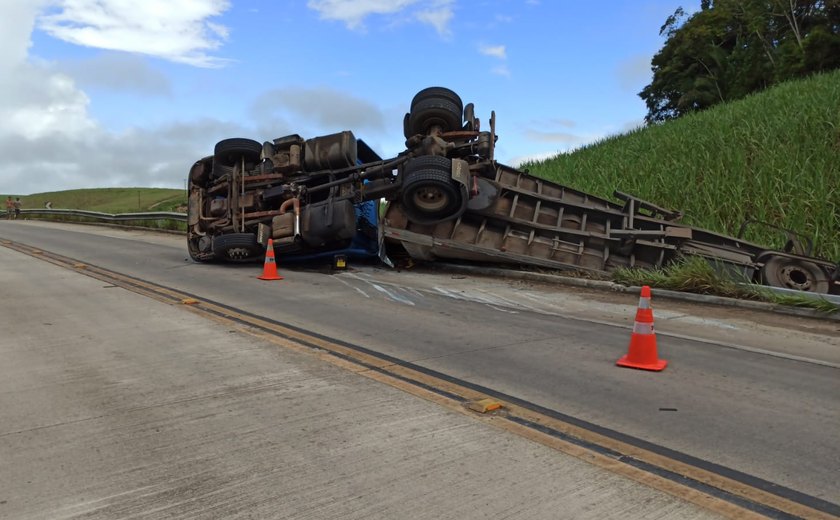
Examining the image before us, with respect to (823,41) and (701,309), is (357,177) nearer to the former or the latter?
(701,309)

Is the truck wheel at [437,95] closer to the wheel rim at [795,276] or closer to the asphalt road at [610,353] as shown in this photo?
the asphalt road at [610,353]

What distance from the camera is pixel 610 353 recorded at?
19.4ft

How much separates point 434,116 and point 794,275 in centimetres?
650

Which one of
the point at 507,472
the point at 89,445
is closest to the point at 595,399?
the point at 507,472

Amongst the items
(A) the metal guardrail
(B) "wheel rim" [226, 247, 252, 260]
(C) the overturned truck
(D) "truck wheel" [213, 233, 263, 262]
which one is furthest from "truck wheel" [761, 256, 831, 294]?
(A) the metal guardrail

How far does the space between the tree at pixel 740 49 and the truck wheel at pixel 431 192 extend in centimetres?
3126

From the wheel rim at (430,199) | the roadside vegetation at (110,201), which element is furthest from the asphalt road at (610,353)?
the roadside vegetation at (110,201)

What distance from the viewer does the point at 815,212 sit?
11023 millimetres

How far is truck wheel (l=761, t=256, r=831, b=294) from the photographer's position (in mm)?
8641

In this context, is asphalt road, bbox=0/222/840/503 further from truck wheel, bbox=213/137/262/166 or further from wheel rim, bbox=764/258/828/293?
truck wheel, bbox=213/137/262/166

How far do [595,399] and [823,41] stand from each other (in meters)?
37.2

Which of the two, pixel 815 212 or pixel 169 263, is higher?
pixel 815 212

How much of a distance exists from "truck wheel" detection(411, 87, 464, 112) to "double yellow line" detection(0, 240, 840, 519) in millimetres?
6799

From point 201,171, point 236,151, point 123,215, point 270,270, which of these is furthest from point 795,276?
point 123,215
